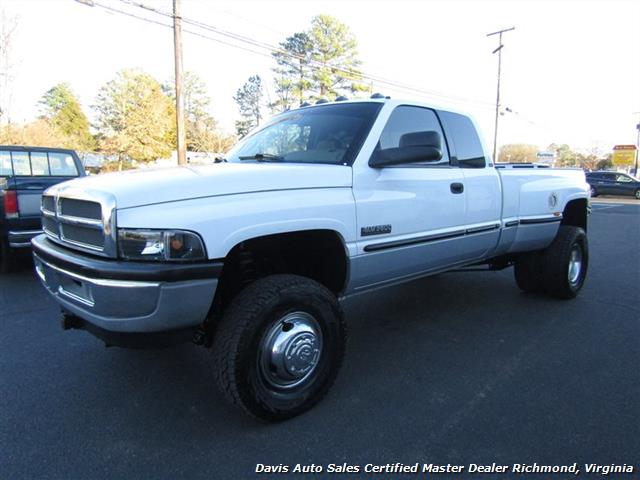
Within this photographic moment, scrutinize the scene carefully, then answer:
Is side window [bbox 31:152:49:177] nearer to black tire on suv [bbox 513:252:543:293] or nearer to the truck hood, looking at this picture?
the truck hood

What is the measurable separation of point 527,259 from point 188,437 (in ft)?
13.3

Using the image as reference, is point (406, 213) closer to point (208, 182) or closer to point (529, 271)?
point (208, 182)

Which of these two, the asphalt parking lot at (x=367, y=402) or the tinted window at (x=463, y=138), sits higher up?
the tinted window at (x=463, y=138)

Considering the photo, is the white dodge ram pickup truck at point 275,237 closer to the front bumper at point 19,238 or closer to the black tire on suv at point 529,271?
the black tire on suv at point 529,271

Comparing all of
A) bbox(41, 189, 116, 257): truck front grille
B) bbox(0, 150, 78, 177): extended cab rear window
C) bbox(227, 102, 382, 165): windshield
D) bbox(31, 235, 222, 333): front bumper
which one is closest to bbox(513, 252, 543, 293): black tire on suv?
bbox(227, 102, 382, 165): windshield

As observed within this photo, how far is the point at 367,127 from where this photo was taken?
304 centimetres

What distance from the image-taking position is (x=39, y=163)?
290 inches

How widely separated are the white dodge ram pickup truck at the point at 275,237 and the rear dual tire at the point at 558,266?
1.30 meters

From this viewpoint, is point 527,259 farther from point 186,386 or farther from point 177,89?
point 177,89

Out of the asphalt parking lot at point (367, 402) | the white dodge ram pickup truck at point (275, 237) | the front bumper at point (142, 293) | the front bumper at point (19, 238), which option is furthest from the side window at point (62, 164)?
the front bumper at point (142, 293)

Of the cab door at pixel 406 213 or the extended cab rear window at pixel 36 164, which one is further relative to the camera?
the extended cab rear window at pixel 36 164

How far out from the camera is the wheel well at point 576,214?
17.3 feet

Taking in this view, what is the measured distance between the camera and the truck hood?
2.15 m

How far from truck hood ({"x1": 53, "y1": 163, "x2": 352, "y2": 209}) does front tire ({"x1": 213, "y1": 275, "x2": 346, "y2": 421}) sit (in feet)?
1.80
